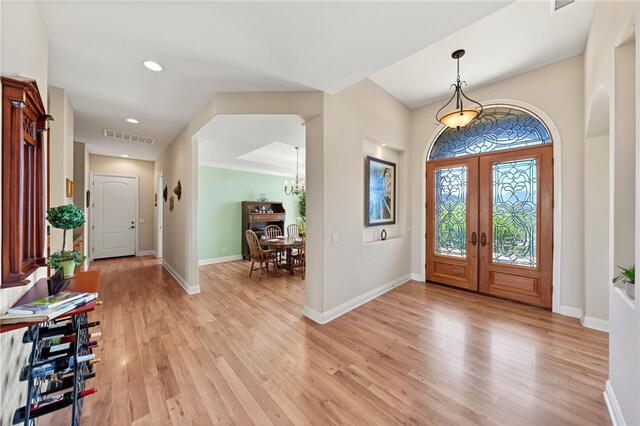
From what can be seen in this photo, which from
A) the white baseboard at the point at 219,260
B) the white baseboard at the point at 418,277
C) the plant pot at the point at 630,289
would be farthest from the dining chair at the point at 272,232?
the plant pot at the point at 630,289

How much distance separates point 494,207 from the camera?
148 inches

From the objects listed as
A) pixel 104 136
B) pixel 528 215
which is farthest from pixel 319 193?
pixel 104 136

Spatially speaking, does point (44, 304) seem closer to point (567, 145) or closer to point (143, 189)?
point (567, 145)

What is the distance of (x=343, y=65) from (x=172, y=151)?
440 centimetres

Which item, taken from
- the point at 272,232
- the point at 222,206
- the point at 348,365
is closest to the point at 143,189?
the point at 222,206

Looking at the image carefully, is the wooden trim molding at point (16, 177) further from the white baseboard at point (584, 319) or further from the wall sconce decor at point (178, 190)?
the white baseboard at point (584, 319)

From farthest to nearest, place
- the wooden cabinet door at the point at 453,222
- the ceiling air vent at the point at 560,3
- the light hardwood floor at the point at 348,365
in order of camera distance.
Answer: the wooden cabinet door at the point at 453,222 < the ceiling air vent at the point at 560,3 < the light hardwood floor at the point at 348,365

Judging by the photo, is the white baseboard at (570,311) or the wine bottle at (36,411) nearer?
the wine bottle at (36,411)

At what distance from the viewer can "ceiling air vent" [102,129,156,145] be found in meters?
4.58

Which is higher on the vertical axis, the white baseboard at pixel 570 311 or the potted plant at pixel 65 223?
the potted plant at pixel 65 223

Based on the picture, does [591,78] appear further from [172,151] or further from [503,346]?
[172,151]

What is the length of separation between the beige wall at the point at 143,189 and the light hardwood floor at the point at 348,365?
413cm

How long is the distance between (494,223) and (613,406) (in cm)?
254

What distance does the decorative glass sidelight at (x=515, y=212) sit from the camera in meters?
3.45
